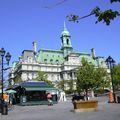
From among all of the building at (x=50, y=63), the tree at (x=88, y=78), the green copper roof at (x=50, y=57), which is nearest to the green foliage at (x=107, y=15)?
the tree at (x=88, y=78)

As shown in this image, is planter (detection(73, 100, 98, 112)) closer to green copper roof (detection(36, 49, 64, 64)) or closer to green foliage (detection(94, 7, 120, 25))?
green foliage (detection(94, 7, 120, 25))

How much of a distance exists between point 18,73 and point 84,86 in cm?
6837

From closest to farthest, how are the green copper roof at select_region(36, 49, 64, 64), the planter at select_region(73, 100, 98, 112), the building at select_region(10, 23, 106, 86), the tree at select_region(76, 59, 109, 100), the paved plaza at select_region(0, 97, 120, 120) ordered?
1. the paved plaza at select_region(0, 97, 120, 120)
2. the planter at select_region(73, 100, 98, 112)
3. the tree at select_region(76, 59, 109, 100)
4. the building at select_region(10, 23, 106, 86)
5. the green copper roof at select_region(36, 49, 64, 64)

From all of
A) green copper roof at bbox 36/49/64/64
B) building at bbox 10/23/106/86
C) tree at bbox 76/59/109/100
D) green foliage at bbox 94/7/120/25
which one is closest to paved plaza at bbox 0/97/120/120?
green foliage at bbox 94/7/120/25

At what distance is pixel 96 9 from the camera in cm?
773

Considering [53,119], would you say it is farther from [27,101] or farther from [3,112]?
[27,101]

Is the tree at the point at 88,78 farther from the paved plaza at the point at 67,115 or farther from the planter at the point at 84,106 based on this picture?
the planter at the point at 84,106

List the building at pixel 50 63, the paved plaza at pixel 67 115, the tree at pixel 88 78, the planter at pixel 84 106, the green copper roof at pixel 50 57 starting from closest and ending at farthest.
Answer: the paved plaza at pixel 67 115
the planter at pixel 84 106
the tree at pixel 88 78
the building at pixel 50 63
the green copper roof at pixel 50 57

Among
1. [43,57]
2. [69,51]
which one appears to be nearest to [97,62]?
[69,51]

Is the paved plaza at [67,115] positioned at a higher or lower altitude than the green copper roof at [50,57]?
lower

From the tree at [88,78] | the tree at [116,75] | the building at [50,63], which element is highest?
the building at [50,63]

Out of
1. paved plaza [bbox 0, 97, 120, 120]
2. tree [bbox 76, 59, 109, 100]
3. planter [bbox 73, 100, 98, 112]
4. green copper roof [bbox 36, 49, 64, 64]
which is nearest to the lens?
paved plaza [bbox 0, 97, 120, 120]

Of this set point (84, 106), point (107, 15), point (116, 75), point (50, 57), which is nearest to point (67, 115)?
point (84, 106)

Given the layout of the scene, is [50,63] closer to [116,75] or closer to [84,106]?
[116,75]
